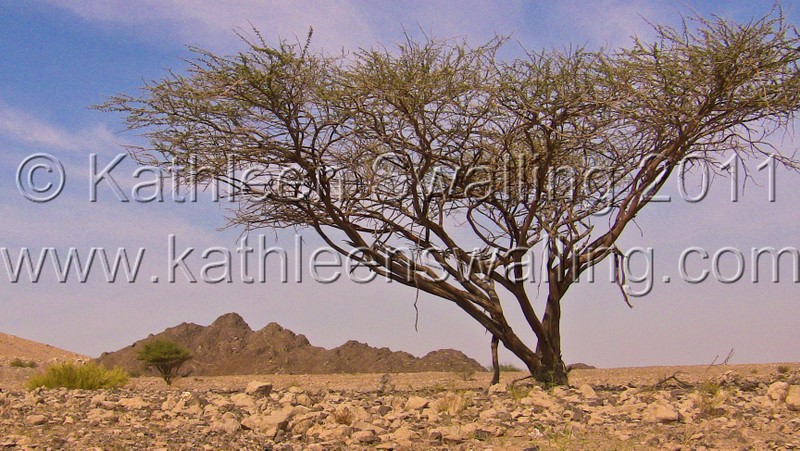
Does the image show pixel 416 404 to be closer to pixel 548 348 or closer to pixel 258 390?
pixel 258 390

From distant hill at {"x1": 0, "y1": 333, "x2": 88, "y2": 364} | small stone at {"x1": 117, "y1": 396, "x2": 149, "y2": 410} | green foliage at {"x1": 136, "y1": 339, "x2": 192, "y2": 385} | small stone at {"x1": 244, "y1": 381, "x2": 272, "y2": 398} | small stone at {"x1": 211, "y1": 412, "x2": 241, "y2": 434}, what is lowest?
distant hill at {"x1": 0, "y1": 333, "x2": 88, "y2": 364}

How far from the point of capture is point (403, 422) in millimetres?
7555

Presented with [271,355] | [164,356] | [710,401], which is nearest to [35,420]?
[710,401]

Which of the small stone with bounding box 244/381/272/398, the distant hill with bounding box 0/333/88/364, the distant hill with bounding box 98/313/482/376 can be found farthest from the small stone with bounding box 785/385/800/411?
the distant hill with bounding box 0/333/88/364

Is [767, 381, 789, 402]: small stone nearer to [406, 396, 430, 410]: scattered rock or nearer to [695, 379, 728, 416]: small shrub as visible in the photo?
[695, 379, 728, 416]: small shrub

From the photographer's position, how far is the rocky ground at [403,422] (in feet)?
22.6

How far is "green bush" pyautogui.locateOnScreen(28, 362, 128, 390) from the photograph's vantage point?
11.5 meters

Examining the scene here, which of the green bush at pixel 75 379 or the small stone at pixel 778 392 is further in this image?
the green bush at pixel 75 379

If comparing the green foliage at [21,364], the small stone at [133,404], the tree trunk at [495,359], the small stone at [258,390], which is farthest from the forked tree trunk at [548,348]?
the green foliage at [21,364]

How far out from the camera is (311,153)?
11.7 meters

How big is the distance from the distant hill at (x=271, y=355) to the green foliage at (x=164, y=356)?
2.57 meters

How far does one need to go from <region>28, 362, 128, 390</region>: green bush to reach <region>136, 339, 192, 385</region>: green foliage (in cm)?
940

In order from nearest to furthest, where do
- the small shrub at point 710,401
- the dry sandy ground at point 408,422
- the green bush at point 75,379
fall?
the dry sandy ground at point 408,422 → the small shrub at point 710,401 → the green bush at point 75,379

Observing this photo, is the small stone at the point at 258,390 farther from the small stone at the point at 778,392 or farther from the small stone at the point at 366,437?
the small stone at the point at 778,392
